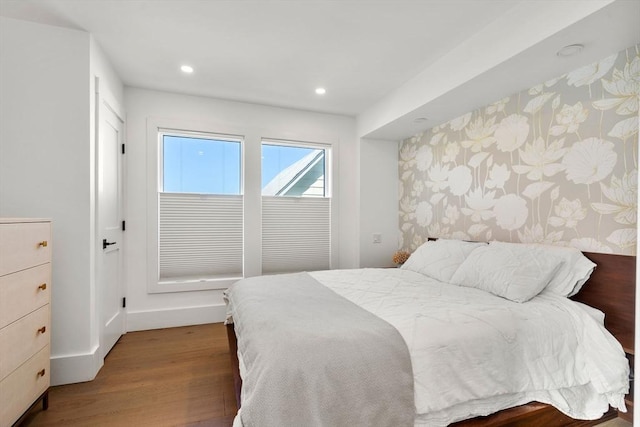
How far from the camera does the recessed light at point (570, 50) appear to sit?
1.81 m

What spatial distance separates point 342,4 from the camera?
1.93 meters

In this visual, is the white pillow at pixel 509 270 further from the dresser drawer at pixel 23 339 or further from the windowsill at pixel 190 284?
the dresser drawer at pixel 23 339

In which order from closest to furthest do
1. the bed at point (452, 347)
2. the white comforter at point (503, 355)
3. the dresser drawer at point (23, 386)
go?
the bed at point (452, 347), the white comforter at point (503, 355), the dresser drawer at point (23, 386)

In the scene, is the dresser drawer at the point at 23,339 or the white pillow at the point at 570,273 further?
the white pillow at the point at 570,273

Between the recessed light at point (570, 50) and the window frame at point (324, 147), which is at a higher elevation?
the recessed light at point (570, 50)

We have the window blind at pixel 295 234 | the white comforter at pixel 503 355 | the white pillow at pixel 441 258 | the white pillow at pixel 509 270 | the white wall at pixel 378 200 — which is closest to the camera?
the white comforter at pixel 503 355

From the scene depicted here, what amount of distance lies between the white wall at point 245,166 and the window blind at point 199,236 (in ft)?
0.46

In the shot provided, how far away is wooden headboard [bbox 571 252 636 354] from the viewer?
1.74m

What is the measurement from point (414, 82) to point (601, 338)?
2.42m

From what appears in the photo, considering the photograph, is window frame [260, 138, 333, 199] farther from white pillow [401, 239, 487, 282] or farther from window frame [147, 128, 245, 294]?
white pillow [401, 239, 487, 282]

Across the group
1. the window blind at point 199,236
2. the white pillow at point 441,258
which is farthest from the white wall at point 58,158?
the white pillow at point 441,258

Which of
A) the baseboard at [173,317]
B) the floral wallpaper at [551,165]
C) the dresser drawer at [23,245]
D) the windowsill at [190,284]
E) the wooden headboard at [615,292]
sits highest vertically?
the floral wallpaper at [551,165]

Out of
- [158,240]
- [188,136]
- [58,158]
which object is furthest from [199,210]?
[58,158]

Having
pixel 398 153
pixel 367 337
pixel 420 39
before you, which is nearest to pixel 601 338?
pixel 367 337
